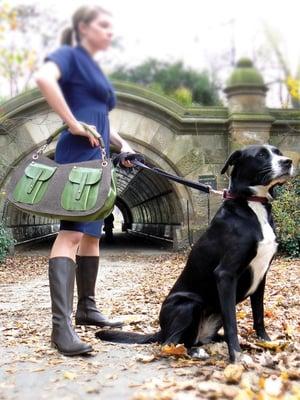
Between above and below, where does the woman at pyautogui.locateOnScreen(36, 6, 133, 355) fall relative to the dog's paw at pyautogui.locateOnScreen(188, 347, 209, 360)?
above

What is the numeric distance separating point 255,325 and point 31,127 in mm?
10297

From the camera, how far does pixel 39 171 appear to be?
341cm

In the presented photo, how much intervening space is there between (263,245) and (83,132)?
50.6 inches

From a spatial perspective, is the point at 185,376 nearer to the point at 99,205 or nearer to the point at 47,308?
the point at 99,205

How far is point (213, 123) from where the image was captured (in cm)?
1309

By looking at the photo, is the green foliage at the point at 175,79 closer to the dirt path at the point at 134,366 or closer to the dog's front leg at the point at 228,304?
the dirt path at the point at 134,366

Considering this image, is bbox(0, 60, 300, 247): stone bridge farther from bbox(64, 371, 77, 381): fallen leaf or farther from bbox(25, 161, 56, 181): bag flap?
bbox(64, 371, 77, 381): fallen leaf

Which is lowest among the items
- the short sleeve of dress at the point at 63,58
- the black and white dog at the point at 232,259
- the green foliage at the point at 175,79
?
the black and white dog at the point at 232,259

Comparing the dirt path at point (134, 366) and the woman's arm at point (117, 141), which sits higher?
the woman's arm at point (117, 141)

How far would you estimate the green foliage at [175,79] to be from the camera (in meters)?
9.54

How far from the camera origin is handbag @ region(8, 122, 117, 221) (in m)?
3.21

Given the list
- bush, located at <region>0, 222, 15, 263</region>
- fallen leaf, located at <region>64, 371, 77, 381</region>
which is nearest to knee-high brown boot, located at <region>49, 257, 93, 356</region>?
fallen leaf, located at <region>64, 371, 77, 381</region>

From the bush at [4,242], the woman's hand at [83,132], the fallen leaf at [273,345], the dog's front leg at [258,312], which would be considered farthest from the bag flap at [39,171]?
the bush at [4,242]

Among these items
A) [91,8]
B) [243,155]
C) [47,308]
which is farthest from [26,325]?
[91,8]
